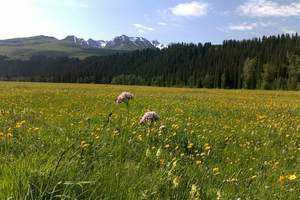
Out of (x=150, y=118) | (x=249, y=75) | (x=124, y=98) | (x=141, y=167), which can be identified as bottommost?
(x=141, y=167)

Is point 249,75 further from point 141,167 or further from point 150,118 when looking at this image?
point 141,167

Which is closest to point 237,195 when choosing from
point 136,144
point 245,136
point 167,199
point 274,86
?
point 167,199

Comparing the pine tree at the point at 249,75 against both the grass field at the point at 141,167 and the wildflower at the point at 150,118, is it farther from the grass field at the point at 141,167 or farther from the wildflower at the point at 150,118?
the wildflower at the point at 150,118

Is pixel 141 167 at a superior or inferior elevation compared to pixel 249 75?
inferior

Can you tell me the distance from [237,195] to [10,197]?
98.2 inches

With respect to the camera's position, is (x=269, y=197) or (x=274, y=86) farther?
(x=274, y=86)

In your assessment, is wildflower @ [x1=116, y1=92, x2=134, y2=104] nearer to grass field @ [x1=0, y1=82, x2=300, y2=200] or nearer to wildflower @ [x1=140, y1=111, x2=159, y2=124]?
grass field @ [x1=0, y1=82, x2=300, y2=200]

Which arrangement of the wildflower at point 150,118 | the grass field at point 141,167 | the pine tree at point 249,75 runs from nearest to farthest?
the grass field at point 141,167, the wildflower at point 150,118, the pine tree at point 249,75

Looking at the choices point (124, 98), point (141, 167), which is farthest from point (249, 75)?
point (141, 167)

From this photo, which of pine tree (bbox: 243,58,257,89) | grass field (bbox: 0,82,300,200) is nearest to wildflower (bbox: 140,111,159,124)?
grass field (bbox: 0,82,300,200)

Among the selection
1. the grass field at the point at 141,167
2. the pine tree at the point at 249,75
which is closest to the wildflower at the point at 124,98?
the grass field at the point at 141,167

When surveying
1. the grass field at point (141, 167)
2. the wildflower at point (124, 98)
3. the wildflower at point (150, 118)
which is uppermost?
the wildflower at point (124, 98)

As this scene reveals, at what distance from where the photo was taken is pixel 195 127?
11508mm

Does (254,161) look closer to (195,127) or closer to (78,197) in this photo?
(195,127)
